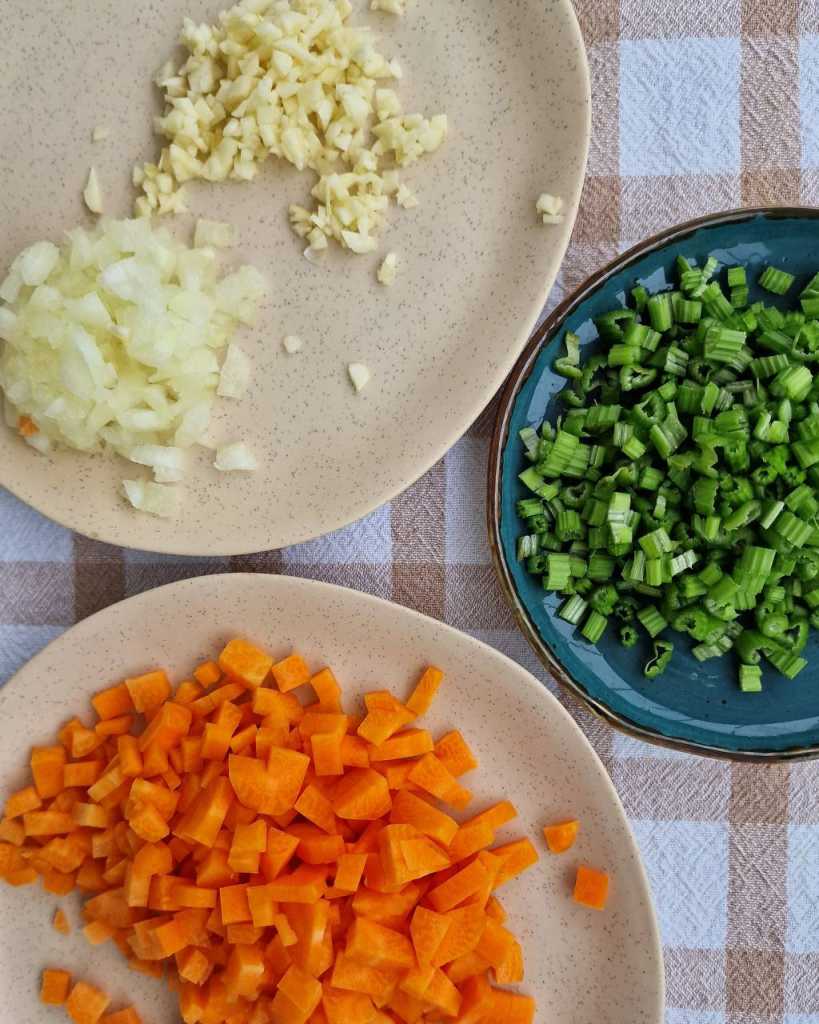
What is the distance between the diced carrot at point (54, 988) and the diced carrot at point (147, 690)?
1.47 ft

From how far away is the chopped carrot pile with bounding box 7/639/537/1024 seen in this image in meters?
1.30

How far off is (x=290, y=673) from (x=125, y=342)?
1.84 ft

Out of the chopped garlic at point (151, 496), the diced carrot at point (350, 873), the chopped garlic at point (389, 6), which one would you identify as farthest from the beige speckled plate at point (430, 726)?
the chopped garlic at point (389, 6)

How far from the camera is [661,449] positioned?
1314mm

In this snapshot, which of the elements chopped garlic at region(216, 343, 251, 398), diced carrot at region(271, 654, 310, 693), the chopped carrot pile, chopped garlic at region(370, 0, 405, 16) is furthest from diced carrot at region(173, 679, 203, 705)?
chopped garlic at region(370, 0, 405, 16)

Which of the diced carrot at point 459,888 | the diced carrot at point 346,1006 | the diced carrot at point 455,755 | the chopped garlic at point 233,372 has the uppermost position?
the chopped garlic at point 233,372

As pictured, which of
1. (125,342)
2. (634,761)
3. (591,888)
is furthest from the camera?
(634,761)

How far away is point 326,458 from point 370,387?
0.13 metres

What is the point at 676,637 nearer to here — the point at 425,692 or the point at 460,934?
the point at 425,692

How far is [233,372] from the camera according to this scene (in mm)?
1351

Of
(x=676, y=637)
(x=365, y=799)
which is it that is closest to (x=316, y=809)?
(x=365, y=799)

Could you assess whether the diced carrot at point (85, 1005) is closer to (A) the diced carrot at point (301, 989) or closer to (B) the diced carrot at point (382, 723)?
(A) the diced carrot at point (301, 989)

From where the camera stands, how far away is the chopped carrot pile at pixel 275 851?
4.25ft

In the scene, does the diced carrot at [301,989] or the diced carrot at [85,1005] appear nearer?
the diced carrot at [301,989]
